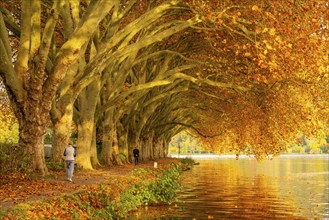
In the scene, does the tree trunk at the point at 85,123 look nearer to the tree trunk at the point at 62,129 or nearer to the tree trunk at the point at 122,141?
the tree trunk at the point at 62,129

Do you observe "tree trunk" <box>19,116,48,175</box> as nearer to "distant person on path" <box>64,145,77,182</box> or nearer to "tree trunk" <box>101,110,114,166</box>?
"distant person on path" <box>64,145,77,182</box>

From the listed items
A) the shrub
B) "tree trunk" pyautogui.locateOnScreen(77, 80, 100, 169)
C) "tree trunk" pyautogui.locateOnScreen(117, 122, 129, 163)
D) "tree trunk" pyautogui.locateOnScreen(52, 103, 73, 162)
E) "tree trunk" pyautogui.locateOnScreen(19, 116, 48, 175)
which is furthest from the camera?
"tree trunk" pyautogui.locateOnScreen(117, 122, 129, 163)

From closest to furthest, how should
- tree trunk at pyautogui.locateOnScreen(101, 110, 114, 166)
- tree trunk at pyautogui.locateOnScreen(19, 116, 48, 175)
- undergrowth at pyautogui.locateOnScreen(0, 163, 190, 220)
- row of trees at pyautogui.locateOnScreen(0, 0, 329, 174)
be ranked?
undergrowth at pyautogui.locateOnScreen(0, 163, 190, 220)
row of trees at pyautogui.locateOnScreen(0, 0, 329, 174)
tree trunk at pyautogui.locateOnScreen(19, 116, 48, 175)
tree trunk at pyautogui.locateOnScreen(101, 110, 114, 166)

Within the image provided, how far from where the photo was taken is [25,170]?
17.0 metres

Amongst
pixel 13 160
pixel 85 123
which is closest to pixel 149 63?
pixel 85 123

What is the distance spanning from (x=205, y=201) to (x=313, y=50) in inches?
339

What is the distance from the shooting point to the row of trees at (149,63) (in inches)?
672

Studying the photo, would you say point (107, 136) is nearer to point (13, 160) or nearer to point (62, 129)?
point (62, 129)

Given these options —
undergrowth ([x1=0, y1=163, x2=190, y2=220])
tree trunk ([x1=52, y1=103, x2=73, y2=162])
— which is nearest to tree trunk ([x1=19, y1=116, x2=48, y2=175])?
undergrowth ([x1=0, y1=163, x2=190, y2=220])

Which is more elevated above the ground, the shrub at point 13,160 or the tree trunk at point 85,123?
the tree trunk at point 85,123

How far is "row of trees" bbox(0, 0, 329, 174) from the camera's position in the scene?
17.1 m

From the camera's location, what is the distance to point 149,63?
124 feet

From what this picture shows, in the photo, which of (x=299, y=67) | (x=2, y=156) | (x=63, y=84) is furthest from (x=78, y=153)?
(x=299, y=67)

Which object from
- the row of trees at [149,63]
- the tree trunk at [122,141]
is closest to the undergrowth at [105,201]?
the row of trees at [149,63]
